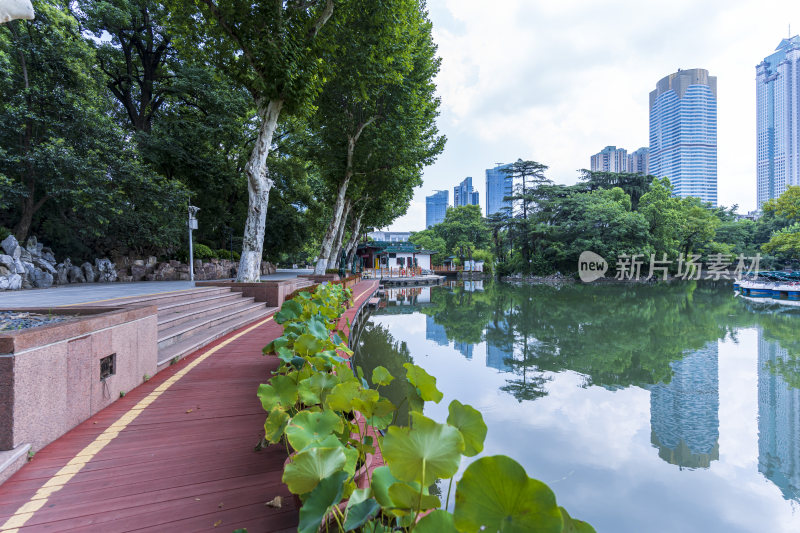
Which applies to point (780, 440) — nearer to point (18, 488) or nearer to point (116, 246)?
point (18, 488)

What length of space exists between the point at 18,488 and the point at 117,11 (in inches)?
747

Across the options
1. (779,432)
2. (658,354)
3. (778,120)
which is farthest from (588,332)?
(778,120)

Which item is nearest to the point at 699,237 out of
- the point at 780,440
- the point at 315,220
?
the point at 315,220

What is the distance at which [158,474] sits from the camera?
2.16 metres

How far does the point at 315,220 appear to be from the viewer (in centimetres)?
2562

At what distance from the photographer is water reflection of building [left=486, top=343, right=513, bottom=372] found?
841 centimetres

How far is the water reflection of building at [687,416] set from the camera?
4.80 metres

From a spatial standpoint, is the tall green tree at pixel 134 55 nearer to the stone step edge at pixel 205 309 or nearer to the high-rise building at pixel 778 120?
the stone step edge at pixel 205 309

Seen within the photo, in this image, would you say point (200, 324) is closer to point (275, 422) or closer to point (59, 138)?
point (275, 422)

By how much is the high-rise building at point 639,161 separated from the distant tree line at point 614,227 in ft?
130

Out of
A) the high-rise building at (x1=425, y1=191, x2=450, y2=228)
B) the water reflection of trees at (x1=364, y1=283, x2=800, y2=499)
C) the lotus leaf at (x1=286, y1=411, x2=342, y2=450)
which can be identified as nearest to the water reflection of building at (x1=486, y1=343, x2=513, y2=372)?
the water reflection of trees at (x1=364, y1=283, x2=800, y2=499)

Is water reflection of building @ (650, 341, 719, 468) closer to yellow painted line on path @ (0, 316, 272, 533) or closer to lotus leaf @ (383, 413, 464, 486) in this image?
lotus leaf @ (383, 413, 464, 486)

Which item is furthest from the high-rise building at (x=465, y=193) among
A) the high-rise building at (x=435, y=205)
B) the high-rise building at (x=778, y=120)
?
the high-rise building at (x=778, y=120)

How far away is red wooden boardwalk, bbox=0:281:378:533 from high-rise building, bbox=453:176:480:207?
445 ft
